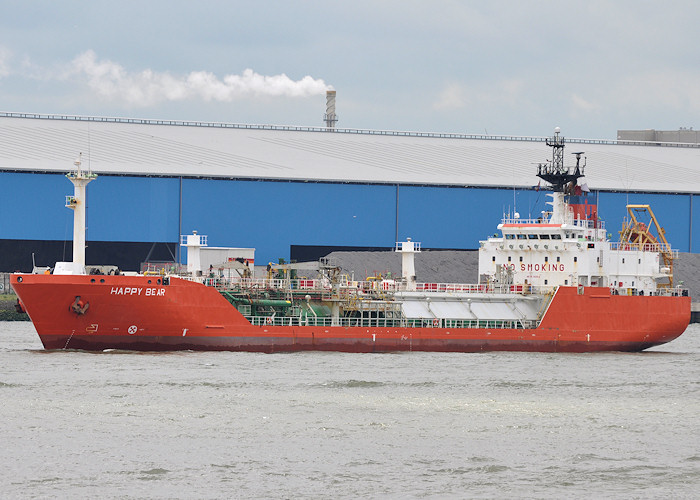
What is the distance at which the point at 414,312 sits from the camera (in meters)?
47.3

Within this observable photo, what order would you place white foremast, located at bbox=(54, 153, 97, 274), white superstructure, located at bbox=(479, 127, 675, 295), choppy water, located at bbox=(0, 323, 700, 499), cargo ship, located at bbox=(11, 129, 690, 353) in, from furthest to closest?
white superstructure, located at bbox=(479, 127, 675, 295) < white foremast, located at bbox=(54, 153, 97, 274) < cargo ship, located at bbox=(11, 129, 690, 353) < choppy water, located at bbox=(0, 323, 700, 499)

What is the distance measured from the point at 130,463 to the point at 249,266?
24411 mm

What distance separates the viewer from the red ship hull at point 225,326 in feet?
136

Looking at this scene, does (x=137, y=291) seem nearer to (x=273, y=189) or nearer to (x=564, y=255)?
(x=564, y=255)

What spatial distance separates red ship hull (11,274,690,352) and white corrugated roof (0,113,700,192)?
118 feet

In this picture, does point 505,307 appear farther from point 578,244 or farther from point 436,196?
point 436,196

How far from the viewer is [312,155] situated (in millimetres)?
84625

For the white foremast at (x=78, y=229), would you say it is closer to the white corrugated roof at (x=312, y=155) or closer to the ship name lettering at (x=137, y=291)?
the ship name lettering at (x=137, y=291)

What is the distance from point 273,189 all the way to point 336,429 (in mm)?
55410

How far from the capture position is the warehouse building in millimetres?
78938

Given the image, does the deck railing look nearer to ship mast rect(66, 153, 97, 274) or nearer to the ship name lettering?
the ship name lettering

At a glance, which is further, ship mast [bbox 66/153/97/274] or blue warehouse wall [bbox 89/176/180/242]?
blue warehouse wall [bbox 89/176/180/242]

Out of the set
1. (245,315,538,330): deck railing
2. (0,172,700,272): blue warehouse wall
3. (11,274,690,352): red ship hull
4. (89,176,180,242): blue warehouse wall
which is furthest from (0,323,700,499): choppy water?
(0,172,700,272): blue warehouse wall

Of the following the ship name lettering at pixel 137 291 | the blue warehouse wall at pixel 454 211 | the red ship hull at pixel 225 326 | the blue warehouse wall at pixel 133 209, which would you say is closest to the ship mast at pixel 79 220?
the red ship hull at pixel 225 326
